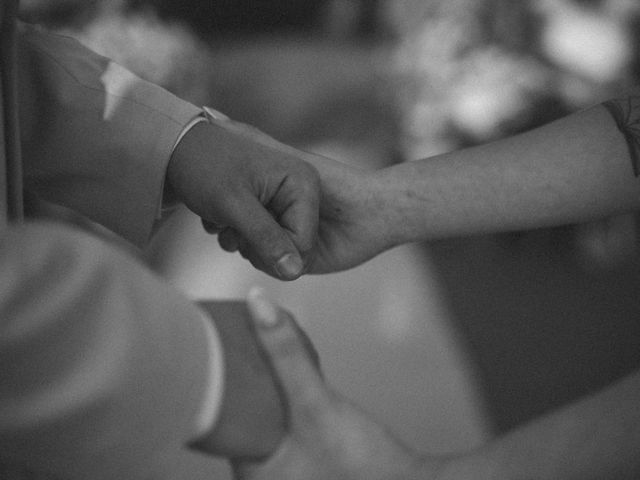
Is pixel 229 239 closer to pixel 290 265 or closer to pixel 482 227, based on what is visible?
pixel 290 265

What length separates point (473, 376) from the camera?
51.1 inches

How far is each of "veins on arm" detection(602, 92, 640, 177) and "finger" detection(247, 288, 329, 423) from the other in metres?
0.51

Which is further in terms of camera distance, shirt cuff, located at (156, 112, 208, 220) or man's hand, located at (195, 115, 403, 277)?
man's hand, located at (195, 115, 403, 277)

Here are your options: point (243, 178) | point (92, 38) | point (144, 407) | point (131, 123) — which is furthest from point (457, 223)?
point (92, 38)

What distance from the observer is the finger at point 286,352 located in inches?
24.3

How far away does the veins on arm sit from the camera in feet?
2.81

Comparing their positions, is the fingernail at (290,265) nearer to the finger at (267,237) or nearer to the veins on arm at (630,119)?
the finger at (267,237)

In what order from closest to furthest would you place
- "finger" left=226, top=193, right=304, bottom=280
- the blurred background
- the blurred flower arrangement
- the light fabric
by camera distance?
1. the light fabric
2. "finger" left=226, top=193, right=304, bottom=280
3. the blurred background
4. the blurred flower arrangement

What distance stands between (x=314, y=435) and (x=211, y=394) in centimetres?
18

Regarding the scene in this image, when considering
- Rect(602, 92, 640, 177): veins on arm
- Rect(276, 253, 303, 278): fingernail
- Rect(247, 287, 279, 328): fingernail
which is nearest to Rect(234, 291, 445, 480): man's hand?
Rect(247, 287, 279, 328): fingernail

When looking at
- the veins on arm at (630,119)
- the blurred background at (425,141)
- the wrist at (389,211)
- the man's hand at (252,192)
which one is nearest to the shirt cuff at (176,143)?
the man's hand at (252,192)

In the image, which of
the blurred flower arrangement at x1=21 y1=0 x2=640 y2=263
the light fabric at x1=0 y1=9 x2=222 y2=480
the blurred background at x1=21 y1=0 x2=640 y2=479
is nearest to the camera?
the light fabric at x1=0 y1=9 x2=222 y2=480

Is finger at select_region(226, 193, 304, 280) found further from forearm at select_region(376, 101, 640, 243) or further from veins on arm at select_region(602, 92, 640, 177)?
veins on arm at select_region(602, 92, 640, 177)

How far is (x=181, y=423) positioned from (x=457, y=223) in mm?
532
